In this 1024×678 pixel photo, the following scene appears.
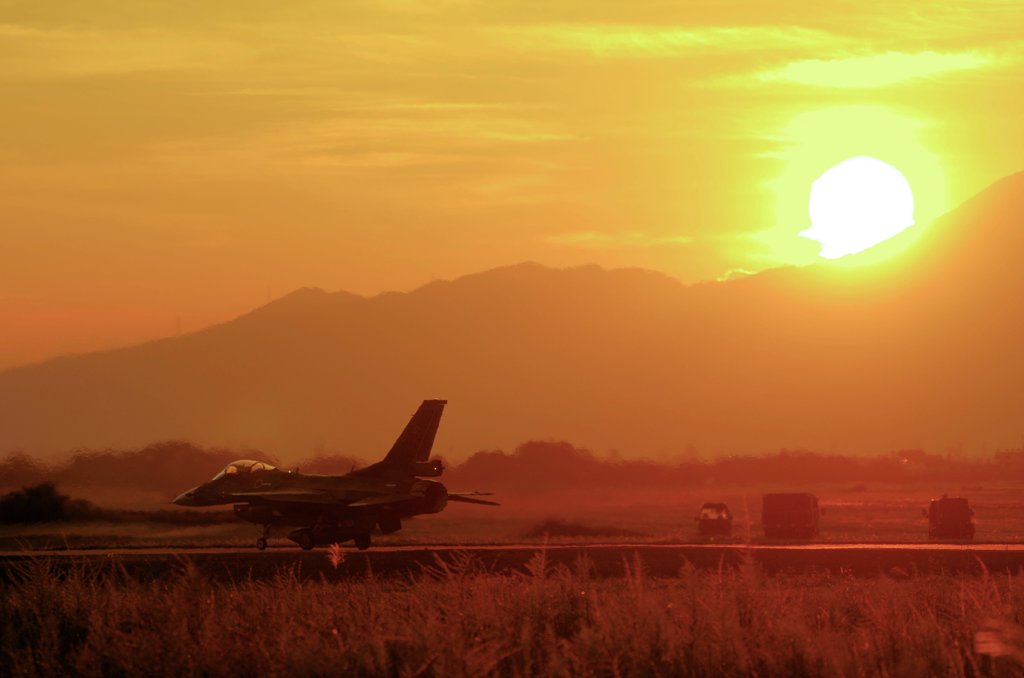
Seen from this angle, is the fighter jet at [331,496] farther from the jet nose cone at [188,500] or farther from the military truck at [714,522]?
the military truck at [714,522]

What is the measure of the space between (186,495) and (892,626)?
34.1 m

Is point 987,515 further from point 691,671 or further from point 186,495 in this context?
point 691,671

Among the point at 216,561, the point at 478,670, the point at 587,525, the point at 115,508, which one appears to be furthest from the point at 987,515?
the point at 478,670

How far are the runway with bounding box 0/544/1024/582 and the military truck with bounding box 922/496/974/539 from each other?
1448 cm

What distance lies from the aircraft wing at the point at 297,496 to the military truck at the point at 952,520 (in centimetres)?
2997

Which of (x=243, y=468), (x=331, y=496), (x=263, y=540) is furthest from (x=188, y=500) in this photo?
(x=331, y=496)

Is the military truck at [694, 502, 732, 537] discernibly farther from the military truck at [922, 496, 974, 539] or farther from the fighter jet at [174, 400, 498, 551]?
the fighter jet at [174, 400, 498, 551]

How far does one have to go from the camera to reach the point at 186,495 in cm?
5078

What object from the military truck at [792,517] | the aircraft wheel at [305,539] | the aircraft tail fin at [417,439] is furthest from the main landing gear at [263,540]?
the military truck at [792,517]

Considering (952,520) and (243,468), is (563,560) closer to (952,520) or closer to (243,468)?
(243,468)

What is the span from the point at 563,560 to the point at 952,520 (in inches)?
1112

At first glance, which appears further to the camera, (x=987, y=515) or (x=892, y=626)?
(x=987, y=515)

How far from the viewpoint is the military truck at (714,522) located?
7019cm

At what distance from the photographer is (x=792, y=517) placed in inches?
2562
